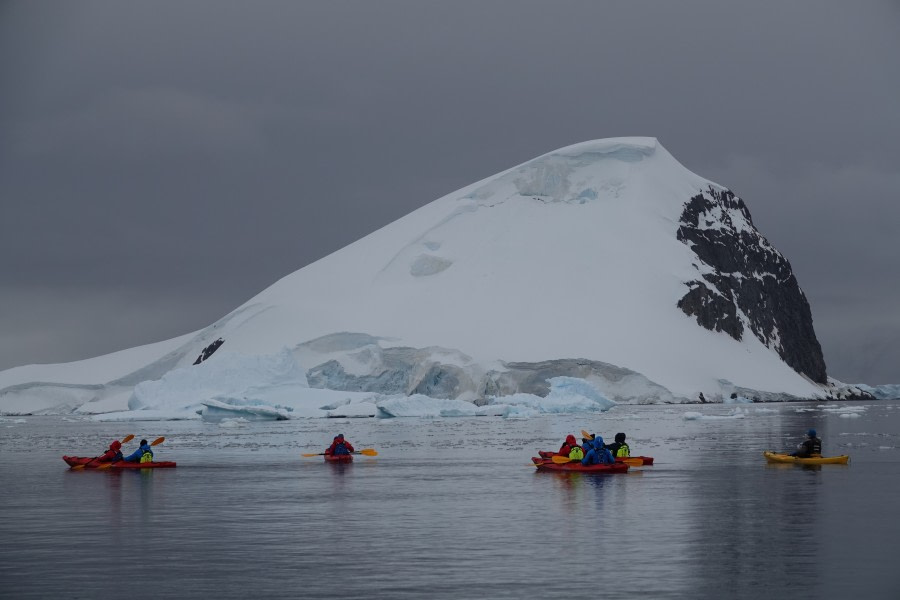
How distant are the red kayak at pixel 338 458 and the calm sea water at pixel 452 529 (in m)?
0.63

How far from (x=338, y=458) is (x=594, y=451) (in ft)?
27.9

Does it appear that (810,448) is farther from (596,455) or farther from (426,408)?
(426,408)

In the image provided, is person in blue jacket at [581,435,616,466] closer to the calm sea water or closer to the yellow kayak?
the calm sea water

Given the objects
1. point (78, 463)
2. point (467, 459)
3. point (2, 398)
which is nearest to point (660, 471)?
point (467, 459)

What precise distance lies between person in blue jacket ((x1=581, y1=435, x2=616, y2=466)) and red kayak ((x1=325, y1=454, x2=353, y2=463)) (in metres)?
7.76

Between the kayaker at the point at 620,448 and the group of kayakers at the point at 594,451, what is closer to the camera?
the group of kayakers at the point at 594,451

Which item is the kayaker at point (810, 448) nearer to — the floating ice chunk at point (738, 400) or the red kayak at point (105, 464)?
the red kayak at point (105, 464)

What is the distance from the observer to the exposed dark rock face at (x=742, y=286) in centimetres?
11206

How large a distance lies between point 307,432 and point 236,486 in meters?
27.5

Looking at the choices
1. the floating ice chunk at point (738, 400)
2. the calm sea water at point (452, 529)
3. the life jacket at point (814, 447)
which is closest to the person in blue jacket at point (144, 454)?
the calm sea water at point (452, 529)

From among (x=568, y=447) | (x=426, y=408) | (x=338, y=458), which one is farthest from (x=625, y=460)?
(x=426, y=408)

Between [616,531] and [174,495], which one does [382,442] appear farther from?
[616,531]

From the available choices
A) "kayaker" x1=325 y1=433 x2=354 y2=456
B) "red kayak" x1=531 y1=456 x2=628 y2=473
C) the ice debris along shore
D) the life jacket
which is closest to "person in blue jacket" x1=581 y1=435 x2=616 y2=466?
"red kayak" x1=531 y1=456 x2=628 y2=473

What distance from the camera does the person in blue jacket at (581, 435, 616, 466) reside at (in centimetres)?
2744
